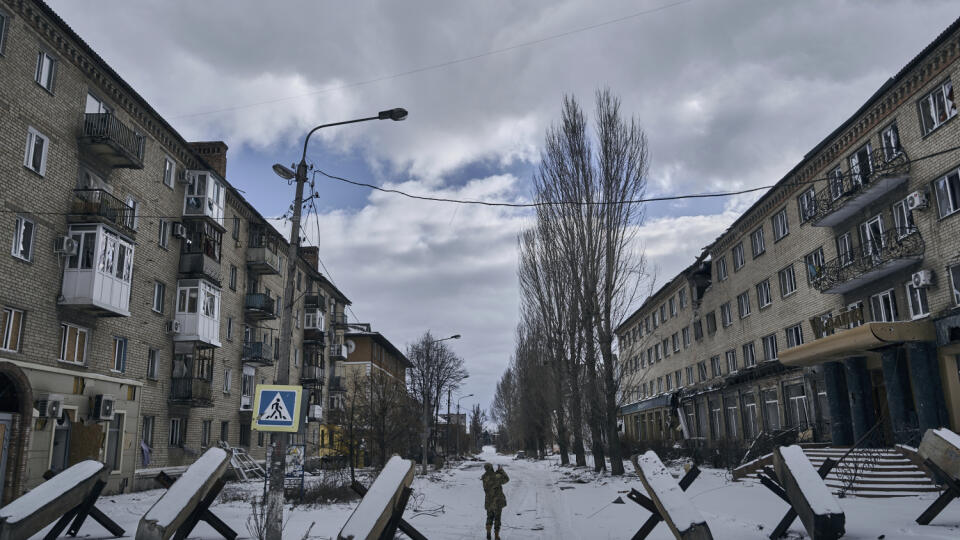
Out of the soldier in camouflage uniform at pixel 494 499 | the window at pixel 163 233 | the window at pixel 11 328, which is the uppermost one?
the window at pixel 163 233

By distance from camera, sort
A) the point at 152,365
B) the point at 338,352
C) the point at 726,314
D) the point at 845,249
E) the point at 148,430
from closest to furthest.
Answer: the point at 845,249 < the point at 148,430 < the point at 152,365 < the point at 726,314 < the point at 338,352

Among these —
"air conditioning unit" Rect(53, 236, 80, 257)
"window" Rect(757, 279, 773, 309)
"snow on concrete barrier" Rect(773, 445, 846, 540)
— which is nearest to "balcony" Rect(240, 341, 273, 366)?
"air conditioning unit" Rect(53, 236, 80, 257)

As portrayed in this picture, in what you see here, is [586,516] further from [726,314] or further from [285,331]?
[726,314]

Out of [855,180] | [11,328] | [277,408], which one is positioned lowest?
[277,408]

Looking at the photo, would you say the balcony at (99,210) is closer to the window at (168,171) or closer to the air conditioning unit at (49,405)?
the window at (168,171)

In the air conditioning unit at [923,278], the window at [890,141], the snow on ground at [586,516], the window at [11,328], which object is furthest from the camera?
the window at [890,141]

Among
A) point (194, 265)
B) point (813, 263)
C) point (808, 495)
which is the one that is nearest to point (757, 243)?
point (813, 263)

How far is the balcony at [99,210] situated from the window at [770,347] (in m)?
28.3

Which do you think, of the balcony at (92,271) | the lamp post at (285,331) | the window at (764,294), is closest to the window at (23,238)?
the balcony at (92,271)

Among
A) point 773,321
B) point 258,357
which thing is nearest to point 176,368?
point 258,357

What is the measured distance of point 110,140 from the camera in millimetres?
20656

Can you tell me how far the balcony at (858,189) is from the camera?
20438 mm

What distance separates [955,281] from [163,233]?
91.6ft

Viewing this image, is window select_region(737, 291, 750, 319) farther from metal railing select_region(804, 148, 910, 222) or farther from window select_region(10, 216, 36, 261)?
window select_region(10, 216, 36, 261)
